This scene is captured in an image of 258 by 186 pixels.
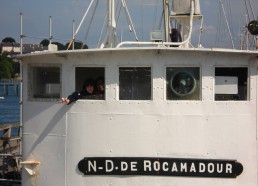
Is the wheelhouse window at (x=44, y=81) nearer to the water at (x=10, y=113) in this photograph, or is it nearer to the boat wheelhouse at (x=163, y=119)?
the boat wheelhouse at (x=163, y=119)

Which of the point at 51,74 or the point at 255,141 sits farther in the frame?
the point at 51,74

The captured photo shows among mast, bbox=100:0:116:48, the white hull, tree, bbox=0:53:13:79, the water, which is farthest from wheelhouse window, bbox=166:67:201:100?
tree, bbox=0:53:13:79

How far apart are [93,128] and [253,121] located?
3.12 m

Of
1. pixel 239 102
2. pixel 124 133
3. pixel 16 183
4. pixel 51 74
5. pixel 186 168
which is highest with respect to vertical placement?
pixel 51 74

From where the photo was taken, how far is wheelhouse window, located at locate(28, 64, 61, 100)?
920cm

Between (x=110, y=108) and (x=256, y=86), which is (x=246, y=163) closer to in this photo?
(x=256, y=86)

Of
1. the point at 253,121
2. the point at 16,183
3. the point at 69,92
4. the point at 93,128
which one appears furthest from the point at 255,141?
the point at 16,183

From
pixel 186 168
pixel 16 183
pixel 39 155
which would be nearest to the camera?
pixel 186 168

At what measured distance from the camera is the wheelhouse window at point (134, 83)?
879 cm

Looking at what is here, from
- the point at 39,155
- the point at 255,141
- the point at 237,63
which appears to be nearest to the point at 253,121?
the point at 255,141

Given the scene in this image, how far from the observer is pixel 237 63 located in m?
8.73

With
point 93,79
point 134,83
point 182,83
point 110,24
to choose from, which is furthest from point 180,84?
point 110,24

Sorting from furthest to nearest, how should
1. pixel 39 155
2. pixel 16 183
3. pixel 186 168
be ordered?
1. pixel 16 183
2. pixel 39 155
3. pixel 186 168

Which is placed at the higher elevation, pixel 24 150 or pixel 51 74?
pixel 51 74
